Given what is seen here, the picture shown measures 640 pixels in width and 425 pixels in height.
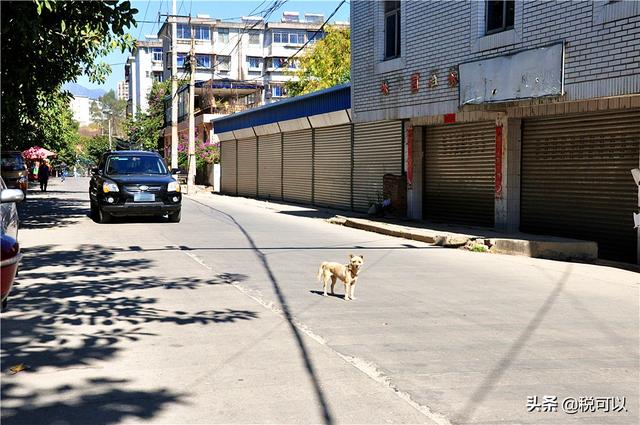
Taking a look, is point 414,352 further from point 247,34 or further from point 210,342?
point 247,34

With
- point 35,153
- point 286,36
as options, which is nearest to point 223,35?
point 286,36

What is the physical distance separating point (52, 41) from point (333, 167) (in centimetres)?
1296

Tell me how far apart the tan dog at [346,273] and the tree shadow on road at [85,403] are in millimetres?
3381

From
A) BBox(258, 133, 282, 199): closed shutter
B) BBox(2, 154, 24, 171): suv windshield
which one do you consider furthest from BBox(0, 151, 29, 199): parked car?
BBox(258, 133, 282, 199): closed shutter

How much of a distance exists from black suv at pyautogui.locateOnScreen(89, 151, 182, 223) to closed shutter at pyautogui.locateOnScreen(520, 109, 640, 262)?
8375 millimetres

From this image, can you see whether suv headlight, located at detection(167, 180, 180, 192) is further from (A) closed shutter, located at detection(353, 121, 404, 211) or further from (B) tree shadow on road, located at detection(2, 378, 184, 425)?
(B) tree shadow on road, located at detection(2, 378, 184, 425)

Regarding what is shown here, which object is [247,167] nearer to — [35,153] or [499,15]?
[499,15]

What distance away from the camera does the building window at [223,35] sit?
84.9 meters

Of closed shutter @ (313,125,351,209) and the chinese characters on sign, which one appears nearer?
the chinese characters on sign

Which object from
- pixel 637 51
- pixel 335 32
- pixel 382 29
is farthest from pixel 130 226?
pixel 335 32

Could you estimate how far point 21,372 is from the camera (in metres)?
5.09

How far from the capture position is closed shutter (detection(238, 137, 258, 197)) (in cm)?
3506

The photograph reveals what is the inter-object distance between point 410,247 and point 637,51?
17.4 feet

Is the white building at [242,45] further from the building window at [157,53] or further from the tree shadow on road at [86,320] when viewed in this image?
the tree shadow on road at [86,320]
